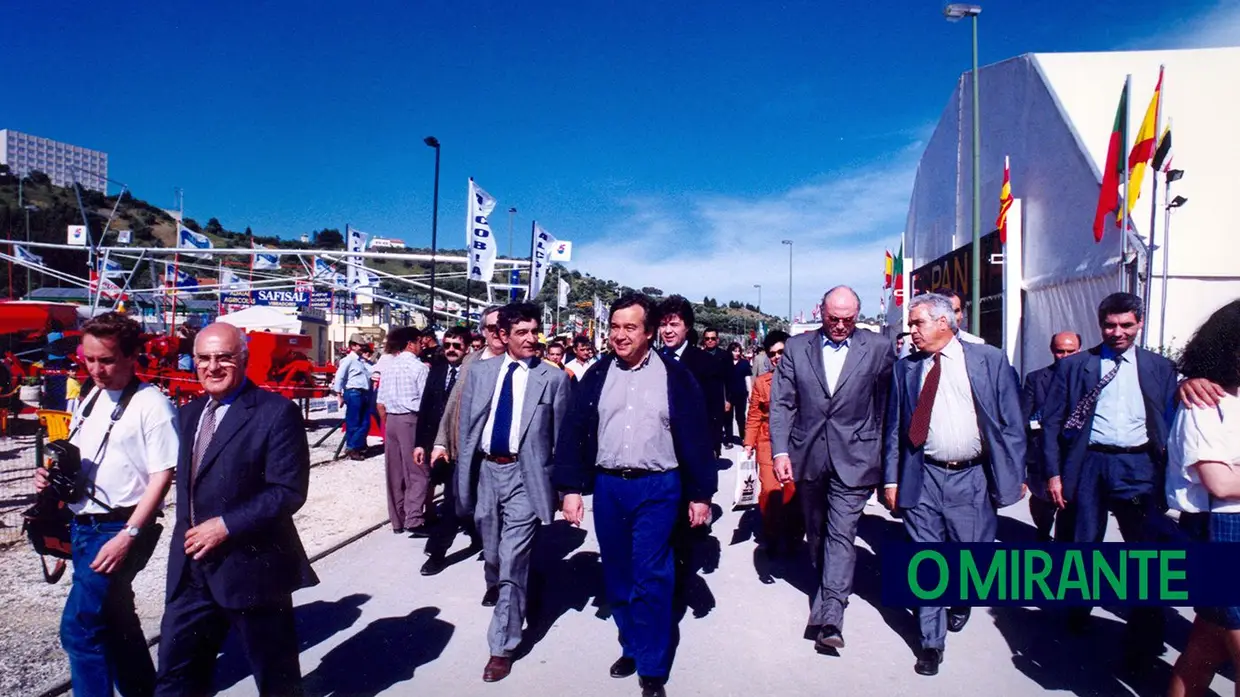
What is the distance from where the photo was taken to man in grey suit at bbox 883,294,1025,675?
390 centimetres

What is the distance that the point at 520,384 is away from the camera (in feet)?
14.6

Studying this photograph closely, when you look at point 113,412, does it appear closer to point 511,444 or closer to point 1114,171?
point 511,444

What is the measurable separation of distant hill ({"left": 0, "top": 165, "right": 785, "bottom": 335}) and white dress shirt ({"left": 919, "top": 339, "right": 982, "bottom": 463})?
1493 inches

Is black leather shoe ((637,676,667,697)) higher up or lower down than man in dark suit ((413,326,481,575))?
lower down

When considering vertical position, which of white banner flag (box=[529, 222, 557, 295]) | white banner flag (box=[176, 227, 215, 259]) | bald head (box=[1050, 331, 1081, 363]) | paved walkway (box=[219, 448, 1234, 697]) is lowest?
paved walkway (box=[219, 448, 1234, 697])

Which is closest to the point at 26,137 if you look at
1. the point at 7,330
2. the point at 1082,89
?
the point at 7,330

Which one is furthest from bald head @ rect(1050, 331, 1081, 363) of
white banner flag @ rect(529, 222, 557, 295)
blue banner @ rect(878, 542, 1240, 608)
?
white banner flag @ rect(529, 222, 557, 295)

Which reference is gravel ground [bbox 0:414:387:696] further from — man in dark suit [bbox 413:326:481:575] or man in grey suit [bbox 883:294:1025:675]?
man in grey suit [bbox 883:294:1025:675]

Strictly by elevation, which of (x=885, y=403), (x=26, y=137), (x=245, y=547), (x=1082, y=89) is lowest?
(x=245, y=547)

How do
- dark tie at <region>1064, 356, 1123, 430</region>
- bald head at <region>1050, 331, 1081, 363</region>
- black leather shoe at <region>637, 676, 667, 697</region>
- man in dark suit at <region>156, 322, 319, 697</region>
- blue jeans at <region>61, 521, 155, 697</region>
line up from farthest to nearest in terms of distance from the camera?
bald head at <region>1050, 331, 1081, 363</region> < dark tie at <region>1064, 356, 1123, 430</region> < black leather shoe at <region>637, 676, 667, 697</region> < blue jeans at <region>61, 521, 155, 697</region> < man in dark suit at <region>156, 322, 319, 697</region>

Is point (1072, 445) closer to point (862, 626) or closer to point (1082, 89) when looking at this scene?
point (862, 626)

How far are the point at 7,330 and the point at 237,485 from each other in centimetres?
1446

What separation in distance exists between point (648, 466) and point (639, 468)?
0.15 ft

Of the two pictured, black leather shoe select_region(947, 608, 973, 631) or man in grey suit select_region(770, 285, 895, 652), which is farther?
black leather shoe select_region(947, 608, 973, 631)
